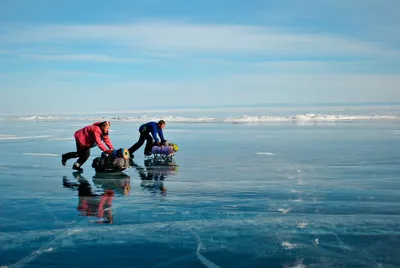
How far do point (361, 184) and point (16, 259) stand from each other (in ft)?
21.7

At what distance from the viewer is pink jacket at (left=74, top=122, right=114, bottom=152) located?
10852 mm

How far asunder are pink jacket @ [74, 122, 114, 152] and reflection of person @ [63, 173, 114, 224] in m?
1.47

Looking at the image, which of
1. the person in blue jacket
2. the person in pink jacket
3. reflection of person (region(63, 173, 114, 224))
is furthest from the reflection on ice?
the person in blue jacket

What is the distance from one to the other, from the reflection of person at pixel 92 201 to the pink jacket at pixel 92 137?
147cm

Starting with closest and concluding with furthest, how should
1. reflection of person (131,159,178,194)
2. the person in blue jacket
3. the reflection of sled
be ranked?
reflection of person (131,159,178,194), the reflection of sled, the person in blue jacket

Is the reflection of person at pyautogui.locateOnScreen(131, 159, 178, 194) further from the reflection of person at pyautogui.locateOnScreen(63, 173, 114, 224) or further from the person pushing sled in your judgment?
the reflection of person at pyautogui.locateOnScreen(63, 173, 114, 224)

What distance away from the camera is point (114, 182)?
972 cm

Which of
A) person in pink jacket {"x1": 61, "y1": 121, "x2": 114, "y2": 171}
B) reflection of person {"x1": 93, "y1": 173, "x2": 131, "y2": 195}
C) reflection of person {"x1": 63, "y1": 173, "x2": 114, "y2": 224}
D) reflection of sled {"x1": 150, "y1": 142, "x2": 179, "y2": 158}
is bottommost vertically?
reflection of person {"x1": 63, "y1": 173, "x2": 114, "y2": 224}

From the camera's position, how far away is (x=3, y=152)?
16.2 meters

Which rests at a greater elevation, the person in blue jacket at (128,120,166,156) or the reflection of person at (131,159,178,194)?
the person in blue jacket at (128,120,166,156)

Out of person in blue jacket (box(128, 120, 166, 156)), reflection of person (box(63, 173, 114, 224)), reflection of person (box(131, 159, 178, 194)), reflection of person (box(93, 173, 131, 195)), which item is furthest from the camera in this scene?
person in blue jacket (box(128, 120, 166, 156))

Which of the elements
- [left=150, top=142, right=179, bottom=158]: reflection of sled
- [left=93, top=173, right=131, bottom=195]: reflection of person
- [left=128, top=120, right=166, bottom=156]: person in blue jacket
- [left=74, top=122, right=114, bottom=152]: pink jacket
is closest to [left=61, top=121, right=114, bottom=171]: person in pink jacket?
[left=74, top=122, right=114, bottom=152]: pink jacket

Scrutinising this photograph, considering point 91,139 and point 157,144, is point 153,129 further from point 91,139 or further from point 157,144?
point 91,139

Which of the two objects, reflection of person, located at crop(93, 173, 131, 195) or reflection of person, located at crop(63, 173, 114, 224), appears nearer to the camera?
reflection of person, located at crop(63, 173, 114, 224)
